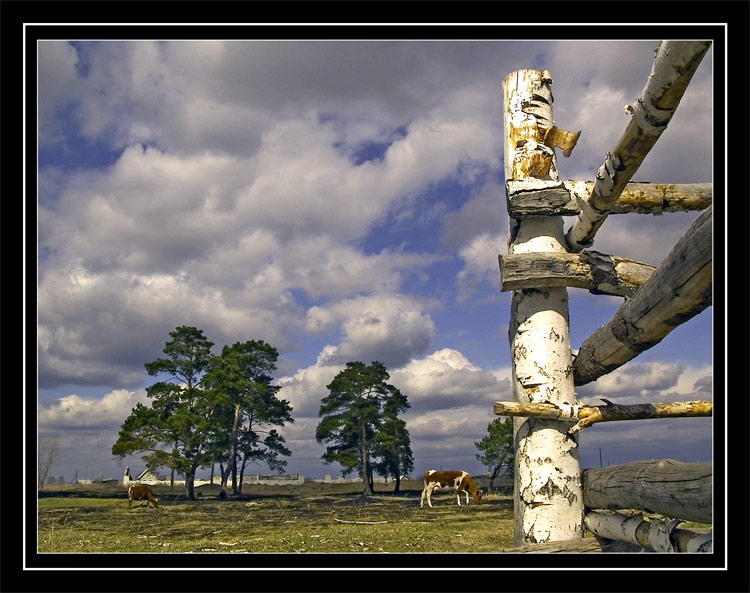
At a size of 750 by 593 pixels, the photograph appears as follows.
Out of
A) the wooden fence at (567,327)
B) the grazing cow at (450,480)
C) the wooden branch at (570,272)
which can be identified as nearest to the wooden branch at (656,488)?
the wooden fence at (567,327)

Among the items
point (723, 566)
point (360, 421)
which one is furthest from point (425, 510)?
point (723, 566)

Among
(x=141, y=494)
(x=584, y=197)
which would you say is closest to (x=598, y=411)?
(x=584, y=197)

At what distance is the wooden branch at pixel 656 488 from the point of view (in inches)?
99.5

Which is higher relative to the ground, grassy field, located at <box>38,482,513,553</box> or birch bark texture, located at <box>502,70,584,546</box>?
birch bark texture, located at <box>502,70,584,546</box>

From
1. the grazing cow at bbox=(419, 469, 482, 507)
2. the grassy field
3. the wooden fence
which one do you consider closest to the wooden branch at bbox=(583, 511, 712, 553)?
the wooden fence

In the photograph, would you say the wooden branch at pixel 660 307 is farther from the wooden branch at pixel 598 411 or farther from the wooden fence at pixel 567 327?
the wooden branch at pixel 598 411

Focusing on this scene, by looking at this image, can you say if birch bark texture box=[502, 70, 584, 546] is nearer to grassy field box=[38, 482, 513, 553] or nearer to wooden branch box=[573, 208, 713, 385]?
wooden branch box=[573, 208, 713, 385]

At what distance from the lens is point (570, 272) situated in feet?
12.7

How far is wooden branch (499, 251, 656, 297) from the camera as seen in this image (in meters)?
3.87

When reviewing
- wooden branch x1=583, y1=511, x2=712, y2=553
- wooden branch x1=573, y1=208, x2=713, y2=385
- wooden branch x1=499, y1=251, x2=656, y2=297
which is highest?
wooden branch x1=499, y1=251, x2=656, y2=297

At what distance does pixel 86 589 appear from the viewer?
2.13 metres

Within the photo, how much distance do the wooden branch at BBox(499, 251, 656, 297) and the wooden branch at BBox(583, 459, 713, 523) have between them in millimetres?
1179

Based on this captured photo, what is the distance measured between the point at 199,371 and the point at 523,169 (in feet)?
107
